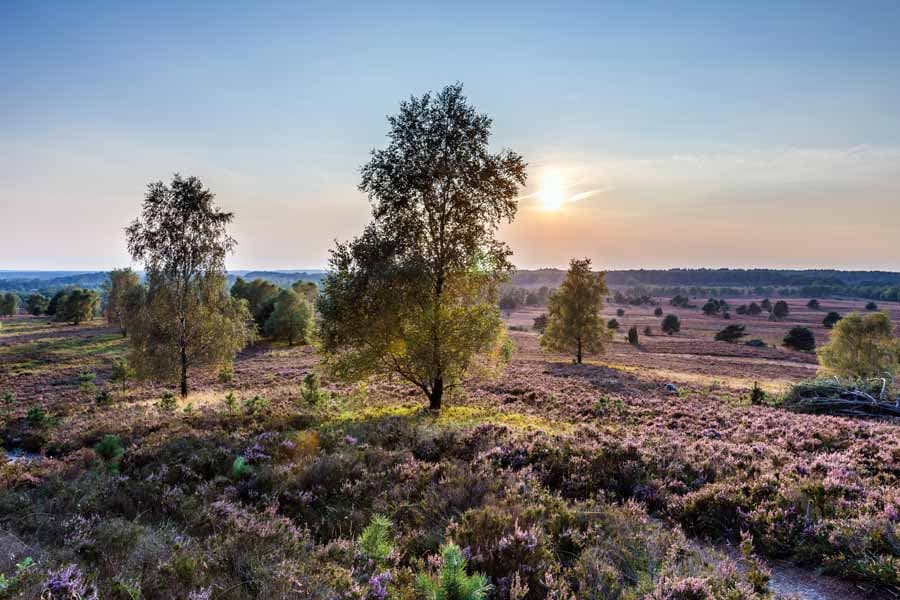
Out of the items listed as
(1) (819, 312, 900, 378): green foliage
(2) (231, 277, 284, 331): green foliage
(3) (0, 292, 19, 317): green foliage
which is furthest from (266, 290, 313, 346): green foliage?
(3) (0, 292, 19, 317): green foliage

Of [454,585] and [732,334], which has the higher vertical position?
[454,585]

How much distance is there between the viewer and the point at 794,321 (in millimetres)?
129125

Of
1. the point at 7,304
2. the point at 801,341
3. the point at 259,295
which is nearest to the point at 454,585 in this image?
the point at 259,295

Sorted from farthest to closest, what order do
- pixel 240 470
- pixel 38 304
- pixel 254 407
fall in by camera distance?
pixel 38 304 < pixel 254 407 < pixel 240 470

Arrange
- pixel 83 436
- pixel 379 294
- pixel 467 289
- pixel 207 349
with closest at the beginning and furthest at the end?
1. pixel 83 436
2. pixel 379 294
3. pixel 467 289
4. pixel 207 349

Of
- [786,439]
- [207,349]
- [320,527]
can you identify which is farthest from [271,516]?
[207,349]

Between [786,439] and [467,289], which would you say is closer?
[786,439]

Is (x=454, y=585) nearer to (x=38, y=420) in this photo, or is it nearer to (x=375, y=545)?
(x=375, y=545)

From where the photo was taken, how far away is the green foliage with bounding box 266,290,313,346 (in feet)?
241

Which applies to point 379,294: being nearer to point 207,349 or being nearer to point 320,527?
point 320,527

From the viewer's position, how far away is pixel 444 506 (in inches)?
285

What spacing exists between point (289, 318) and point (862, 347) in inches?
2976

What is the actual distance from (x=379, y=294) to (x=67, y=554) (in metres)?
11.4

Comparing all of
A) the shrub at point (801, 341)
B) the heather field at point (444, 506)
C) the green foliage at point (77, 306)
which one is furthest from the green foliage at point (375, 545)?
the green foliage at point (77, 306)
